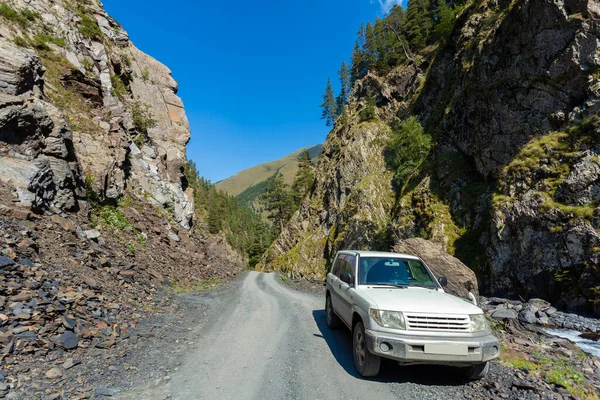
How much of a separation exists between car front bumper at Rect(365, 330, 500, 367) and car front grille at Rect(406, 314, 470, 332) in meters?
0.15

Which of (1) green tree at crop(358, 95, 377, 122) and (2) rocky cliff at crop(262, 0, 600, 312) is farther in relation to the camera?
(1) green tree at crop(358, 95, 377, 122)

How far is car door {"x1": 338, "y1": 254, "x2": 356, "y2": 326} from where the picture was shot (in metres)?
6.52

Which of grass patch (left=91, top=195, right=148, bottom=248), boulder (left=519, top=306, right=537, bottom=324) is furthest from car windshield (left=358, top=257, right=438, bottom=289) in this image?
grass patch (left=91, top=195, right=148, bottom=248)

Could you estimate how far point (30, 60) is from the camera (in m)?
12.2

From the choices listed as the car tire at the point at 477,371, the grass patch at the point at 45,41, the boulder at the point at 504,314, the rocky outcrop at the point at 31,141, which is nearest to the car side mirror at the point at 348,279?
the car tire at the point at 477,371

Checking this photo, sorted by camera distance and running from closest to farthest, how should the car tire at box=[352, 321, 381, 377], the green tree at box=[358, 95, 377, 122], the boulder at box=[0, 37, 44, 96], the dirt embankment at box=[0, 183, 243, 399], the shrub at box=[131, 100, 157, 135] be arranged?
the dirt embankment at box=[0, 183, 243, 399] < the car tire at box=[352, 321, 381, 377] < the boulder at box=[0, 37, 44, 96] < the shrub at box=[131, 100, 157, 135] < the green tree at box=[358, 95, 377, 122]

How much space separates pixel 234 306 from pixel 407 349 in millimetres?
8319

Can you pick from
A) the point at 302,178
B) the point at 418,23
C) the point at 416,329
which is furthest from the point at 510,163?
the point at 302,178

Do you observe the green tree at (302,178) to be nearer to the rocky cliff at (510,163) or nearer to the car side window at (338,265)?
the rocky cliff at (510,163)

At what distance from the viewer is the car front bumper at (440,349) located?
4.73 m

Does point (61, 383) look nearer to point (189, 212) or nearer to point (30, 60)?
point (30, 60)

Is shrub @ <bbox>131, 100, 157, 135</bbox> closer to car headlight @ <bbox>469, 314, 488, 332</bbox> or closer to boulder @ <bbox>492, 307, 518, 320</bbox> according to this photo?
car headlight @ <bbox>469, 314, 488, 332</bbox>

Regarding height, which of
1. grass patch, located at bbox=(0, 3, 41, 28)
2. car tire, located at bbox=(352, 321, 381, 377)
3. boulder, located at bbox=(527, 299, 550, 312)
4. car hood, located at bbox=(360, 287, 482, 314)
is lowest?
boulder, located at bbox=(527, 299, 550, 312)

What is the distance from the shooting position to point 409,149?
31.7 meters
